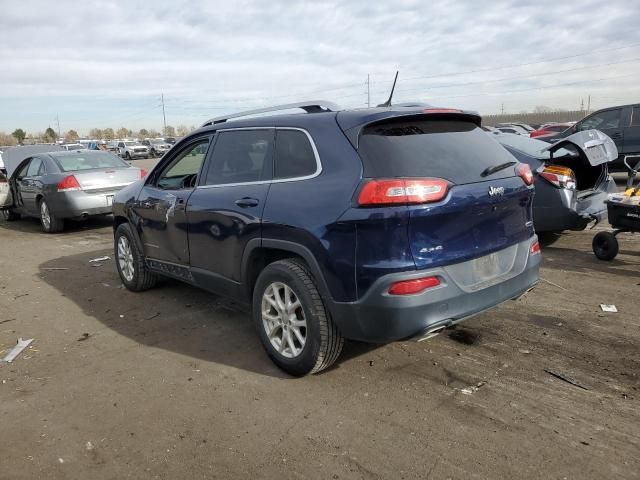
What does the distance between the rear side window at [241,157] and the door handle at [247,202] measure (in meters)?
0.16

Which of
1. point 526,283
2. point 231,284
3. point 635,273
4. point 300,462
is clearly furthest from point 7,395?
point 635,273

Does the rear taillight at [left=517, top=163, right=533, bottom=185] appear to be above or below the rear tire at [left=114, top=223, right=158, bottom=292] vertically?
above

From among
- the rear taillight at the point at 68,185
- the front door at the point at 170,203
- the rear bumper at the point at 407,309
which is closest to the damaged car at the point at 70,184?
the rear taillight at the point at 68,185

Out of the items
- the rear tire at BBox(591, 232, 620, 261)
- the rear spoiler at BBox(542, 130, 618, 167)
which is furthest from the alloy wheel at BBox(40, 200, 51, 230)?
the rear tire at BBox(591, 232, 620, 261)

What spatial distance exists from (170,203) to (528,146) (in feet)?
15.4

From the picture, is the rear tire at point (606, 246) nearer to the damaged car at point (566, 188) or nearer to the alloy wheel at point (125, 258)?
the damaged car at point (566, 188)

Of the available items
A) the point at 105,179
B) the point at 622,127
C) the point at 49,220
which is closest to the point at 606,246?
the point at 622,127

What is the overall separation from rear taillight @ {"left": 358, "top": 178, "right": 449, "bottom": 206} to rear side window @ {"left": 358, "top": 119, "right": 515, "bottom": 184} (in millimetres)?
60

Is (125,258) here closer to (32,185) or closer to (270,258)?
(270,258)

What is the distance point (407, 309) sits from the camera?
3035 millimetres

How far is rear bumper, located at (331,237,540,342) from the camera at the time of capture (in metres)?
3.04

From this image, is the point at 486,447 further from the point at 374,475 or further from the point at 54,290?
the point at 54,290

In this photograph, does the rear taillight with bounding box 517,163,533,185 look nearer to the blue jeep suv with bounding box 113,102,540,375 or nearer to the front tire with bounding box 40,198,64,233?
the blue jeep suv with bounding box 113,102,540,375

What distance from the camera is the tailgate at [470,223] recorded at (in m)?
3.07
